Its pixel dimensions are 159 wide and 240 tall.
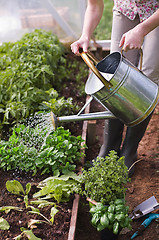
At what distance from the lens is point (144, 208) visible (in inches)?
73.2

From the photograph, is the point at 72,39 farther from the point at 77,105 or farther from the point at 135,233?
the point at 135,233

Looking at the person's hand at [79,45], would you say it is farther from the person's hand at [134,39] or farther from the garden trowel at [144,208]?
the garden trowel at [144,208]

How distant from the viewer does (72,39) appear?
13.1 feet

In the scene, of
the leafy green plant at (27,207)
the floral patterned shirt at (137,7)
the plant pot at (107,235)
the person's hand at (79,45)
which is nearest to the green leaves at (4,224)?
the leafy green plant at (27,207)

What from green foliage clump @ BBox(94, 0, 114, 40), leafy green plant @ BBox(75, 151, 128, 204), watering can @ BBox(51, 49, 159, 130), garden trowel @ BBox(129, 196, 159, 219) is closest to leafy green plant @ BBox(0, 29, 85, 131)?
watering can @ BBox(51, 49, 159, 130)

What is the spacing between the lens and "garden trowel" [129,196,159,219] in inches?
71.6

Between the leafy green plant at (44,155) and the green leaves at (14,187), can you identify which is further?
the leafy green plant at (44,155)

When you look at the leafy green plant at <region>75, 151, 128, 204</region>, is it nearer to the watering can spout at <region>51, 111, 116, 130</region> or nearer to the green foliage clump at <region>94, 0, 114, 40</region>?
the watering can spout at <region>51, 111, 116, 130</region>

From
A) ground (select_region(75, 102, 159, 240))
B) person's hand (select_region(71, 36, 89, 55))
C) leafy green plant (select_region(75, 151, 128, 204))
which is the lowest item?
ground (select_region(75, 102, 159, 240))

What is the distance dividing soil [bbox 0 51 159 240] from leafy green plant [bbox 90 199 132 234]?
0.22m

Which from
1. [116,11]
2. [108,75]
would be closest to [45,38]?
[116,11]

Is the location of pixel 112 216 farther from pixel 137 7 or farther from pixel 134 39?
pixel 137 7

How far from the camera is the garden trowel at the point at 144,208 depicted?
1.82 meters

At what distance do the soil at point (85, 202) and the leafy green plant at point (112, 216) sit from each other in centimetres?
22
